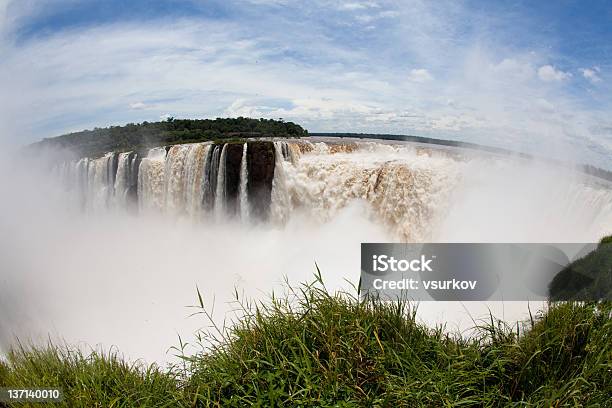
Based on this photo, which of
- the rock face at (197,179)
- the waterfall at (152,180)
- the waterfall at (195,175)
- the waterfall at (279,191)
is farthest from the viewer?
the waterfall at (152,180)

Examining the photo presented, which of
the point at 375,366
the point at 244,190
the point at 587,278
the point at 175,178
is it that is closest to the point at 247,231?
the point at 244,190

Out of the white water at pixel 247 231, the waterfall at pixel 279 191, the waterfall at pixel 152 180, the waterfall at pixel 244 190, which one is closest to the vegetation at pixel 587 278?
the white water at pixel 247 231

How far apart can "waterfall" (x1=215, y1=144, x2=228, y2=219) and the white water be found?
42 centimetres

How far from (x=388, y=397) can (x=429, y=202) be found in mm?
6338

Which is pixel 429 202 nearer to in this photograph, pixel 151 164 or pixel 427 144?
pixel 427 144

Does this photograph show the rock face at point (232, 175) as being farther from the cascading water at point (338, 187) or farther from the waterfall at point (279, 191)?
the waterfall at point (279, 191)

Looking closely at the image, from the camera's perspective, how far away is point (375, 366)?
2355 millimetres

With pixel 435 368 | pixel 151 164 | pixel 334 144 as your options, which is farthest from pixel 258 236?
pixel 435 368

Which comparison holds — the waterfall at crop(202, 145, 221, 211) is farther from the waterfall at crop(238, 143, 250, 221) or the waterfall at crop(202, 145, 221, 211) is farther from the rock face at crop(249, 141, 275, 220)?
the rock face at crop(249, 141, 275, 220)

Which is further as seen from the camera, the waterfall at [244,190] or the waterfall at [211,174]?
the waterfall at [211,174]

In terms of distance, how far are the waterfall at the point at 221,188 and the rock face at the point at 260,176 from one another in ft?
2.10

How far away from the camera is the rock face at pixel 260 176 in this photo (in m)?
10.6

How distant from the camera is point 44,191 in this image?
54.1 ft

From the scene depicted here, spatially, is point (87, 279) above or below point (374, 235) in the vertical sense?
below
